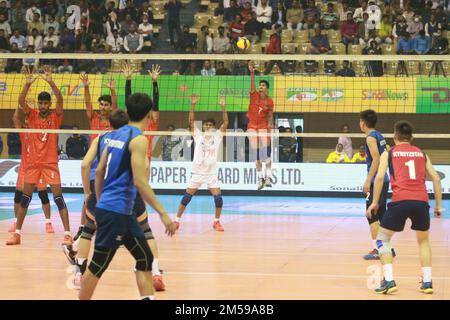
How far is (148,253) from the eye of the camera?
23.1ft

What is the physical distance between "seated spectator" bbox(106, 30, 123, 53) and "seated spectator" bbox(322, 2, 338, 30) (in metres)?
6.51

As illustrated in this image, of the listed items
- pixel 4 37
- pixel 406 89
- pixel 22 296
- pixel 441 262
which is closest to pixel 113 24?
pixel 4 37

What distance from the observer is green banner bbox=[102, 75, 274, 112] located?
24953mm

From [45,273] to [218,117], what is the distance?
1733cm

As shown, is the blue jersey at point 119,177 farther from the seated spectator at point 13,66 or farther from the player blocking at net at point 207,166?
the seated spectator at point 13,66

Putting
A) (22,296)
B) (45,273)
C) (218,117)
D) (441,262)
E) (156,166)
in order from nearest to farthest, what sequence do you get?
(22,296) < (45,273) < (441,262) < (156,166) < (218,117)

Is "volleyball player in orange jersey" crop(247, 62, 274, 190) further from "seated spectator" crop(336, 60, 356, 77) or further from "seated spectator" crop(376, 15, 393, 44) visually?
"seated spectator" crop(376, 15, 393, 44)

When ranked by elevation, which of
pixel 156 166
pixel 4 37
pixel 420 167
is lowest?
pixel 156 166

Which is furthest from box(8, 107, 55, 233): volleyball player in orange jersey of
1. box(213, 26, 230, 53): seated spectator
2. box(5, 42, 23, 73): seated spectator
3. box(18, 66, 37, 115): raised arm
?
box(213, 26, 230, 53): seated spectator

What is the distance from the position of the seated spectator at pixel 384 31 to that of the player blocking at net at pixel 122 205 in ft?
69.1

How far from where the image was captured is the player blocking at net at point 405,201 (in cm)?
890

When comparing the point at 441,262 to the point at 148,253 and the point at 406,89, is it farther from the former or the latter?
the point at 406,89

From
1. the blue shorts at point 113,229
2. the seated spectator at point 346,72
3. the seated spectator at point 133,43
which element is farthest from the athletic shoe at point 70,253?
the seated spectator at point 133,43
